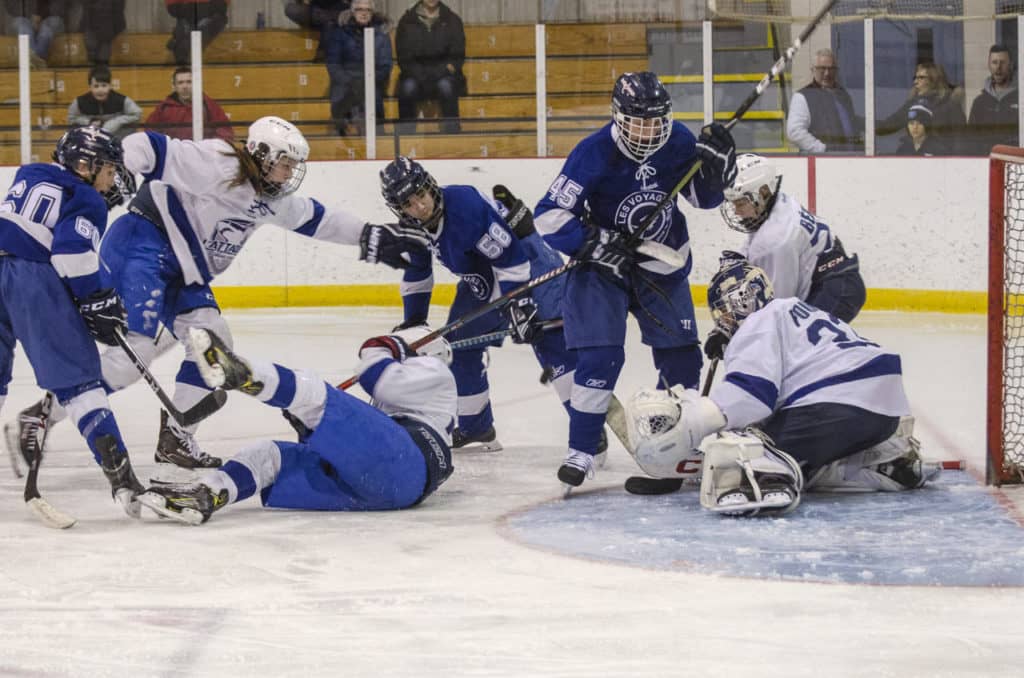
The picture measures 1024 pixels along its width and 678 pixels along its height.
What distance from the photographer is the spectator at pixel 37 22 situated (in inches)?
318

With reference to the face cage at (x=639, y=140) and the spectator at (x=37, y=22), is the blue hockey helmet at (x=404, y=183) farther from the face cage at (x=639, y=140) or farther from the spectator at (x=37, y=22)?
the spectator at (x=37, y=22)

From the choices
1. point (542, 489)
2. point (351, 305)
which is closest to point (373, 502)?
point (542, 489)

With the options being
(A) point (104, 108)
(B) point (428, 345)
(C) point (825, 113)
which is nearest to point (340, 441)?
(B) point (428, 345)

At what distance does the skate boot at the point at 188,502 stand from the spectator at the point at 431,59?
187 inches

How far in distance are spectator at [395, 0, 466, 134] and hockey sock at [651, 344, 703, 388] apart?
3998mm

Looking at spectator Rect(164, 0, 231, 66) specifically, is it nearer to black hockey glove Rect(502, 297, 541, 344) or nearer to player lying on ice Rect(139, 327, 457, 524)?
black hockey glove Rect(502, 297, 541, 344)

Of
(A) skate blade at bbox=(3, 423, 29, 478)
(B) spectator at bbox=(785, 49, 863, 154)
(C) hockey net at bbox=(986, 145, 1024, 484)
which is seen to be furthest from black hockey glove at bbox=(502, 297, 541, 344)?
(B) spectator at bbox=(785, 49, 863, 154)

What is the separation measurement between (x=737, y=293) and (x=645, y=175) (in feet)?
1.78

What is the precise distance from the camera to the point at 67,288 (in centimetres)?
374

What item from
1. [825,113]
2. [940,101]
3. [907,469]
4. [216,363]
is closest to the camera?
[216,363]

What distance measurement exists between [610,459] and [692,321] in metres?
0.53

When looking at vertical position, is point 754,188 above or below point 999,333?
above

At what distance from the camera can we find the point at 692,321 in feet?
14.2

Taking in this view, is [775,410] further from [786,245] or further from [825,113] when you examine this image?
[825,113]
